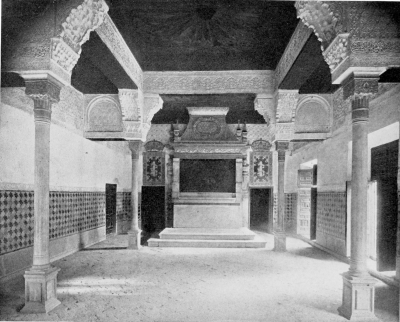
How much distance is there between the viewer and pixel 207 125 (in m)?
10.5

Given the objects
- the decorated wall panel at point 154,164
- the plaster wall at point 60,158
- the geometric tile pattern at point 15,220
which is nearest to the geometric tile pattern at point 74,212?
the plaster wall at point 60,158

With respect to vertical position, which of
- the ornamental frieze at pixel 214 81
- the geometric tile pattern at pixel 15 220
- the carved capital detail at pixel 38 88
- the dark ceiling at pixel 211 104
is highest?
the ornamental frieze at pixel 214 81

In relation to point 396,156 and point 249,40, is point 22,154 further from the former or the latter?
point 396,156

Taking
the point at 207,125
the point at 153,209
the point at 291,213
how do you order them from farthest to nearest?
the point at 153,209
the point at 291,213
the point at 207,125

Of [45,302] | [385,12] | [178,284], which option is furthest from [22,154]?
[385,12]

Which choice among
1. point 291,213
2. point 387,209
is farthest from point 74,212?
point 291,213

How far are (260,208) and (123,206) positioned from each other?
464cm

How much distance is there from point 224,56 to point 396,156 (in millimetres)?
3359

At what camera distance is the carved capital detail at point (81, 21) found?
3.94 metres

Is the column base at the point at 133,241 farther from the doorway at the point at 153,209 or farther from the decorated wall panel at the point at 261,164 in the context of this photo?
the decorated wall panel at the point at 261,164

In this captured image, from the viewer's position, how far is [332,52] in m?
3.97

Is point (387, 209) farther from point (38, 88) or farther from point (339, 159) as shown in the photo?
point (38, 88)

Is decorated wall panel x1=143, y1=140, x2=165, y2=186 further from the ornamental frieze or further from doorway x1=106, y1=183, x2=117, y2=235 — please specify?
the ornamental frieze

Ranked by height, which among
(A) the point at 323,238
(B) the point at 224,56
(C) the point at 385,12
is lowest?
(A) the point at 323,238
